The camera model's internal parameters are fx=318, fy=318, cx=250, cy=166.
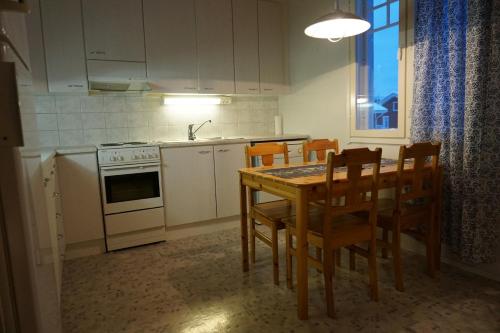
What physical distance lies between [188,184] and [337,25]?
2.01 metres

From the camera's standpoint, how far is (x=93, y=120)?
10.8ft

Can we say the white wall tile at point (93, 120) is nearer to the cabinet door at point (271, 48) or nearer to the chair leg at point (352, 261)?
the cabinet door at point (271, 48)

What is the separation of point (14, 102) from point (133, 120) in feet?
9.77

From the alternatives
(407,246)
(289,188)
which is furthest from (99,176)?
(407,246)

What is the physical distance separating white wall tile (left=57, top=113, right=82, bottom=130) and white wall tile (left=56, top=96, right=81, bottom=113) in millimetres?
40

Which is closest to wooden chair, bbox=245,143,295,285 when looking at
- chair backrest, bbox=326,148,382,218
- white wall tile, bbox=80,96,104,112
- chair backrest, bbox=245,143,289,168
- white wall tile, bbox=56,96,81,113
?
chair backrest, bbox=245,143,289,168

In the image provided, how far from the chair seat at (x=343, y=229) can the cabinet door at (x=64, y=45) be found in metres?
2.39

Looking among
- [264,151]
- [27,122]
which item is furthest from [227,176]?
[27,122]

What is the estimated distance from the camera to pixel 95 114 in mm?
3305

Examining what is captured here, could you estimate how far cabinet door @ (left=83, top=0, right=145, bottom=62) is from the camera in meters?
2.98

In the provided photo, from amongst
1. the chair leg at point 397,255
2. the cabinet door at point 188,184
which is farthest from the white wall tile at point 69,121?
the chair leg at point 397,255

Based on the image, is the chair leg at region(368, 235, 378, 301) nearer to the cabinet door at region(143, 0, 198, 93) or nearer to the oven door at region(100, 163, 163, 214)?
the oven door at region(100, 163, 163, 214)

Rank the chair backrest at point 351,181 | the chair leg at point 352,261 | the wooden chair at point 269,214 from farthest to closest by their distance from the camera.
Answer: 1. the chair leg at point 352,261
2. the wooden chair at point 269,214
3. the chair backrest at point 351,181

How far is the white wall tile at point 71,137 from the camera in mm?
3191
